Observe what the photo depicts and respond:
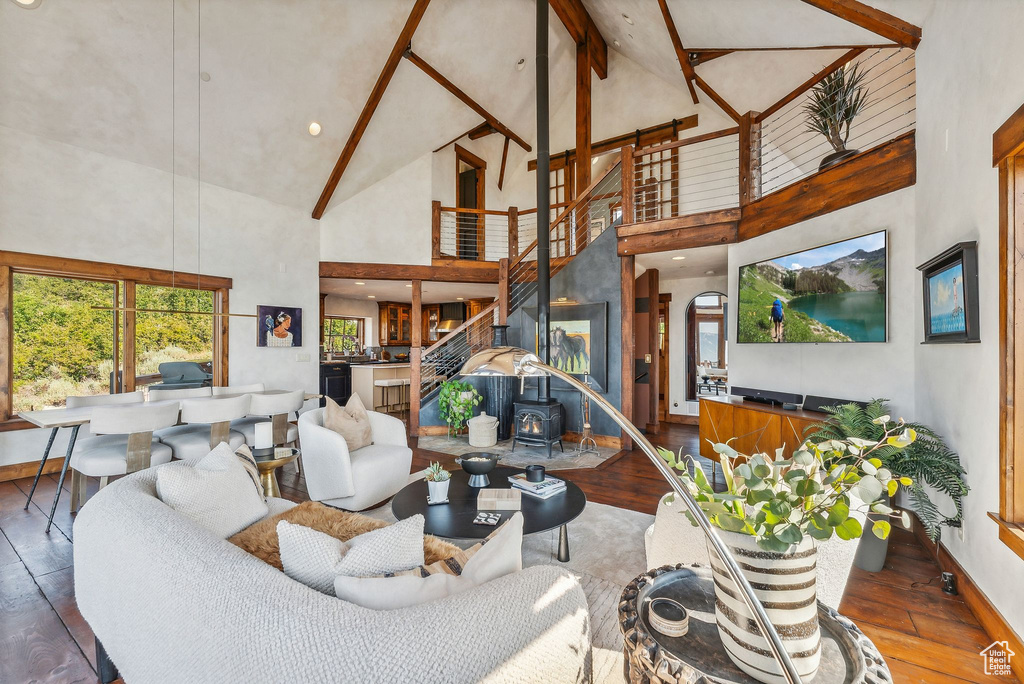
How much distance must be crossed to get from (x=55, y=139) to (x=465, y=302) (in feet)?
22.8

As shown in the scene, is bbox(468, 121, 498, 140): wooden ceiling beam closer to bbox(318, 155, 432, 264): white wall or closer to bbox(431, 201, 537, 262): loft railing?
bbox(431, 201, 537, 262): loft railing

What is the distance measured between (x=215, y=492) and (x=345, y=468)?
47.1 inches

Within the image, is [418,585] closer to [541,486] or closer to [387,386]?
[541,486]

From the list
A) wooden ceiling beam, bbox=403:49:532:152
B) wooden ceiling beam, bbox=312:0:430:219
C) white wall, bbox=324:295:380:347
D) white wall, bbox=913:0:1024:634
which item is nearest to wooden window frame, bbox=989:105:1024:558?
white wall, bbox=913:0:1024:634

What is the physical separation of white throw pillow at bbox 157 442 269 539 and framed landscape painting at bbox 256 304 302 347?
4209 millimetres

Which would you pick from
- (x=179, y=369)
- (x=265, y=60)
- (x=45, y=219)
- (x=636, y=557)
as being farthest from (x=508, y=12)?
(x=636, y=557)

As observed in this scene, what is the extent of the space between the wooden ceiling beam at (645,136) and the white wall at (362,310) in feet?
18.5

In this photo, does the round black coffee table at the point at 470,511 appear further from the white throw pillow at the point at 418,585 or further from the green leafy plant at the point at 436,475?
the white throw pillow at the point at 418,585

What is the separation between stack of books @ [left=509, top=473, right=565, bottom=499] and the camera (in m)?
2.60

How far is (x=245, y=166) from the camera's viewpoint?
5434 millimetres

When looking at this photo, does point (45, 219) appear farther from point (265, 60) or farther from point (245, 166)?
point (265, 60)

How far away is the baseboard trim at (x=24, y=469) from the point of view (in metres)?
4.07

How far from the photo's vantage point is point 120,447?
3260 mm

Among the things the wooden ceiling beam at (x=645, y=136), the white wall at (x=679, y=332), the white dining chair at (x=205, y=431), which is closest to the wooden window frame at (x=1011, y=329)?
the white dining chair at (x=205, y=431)
